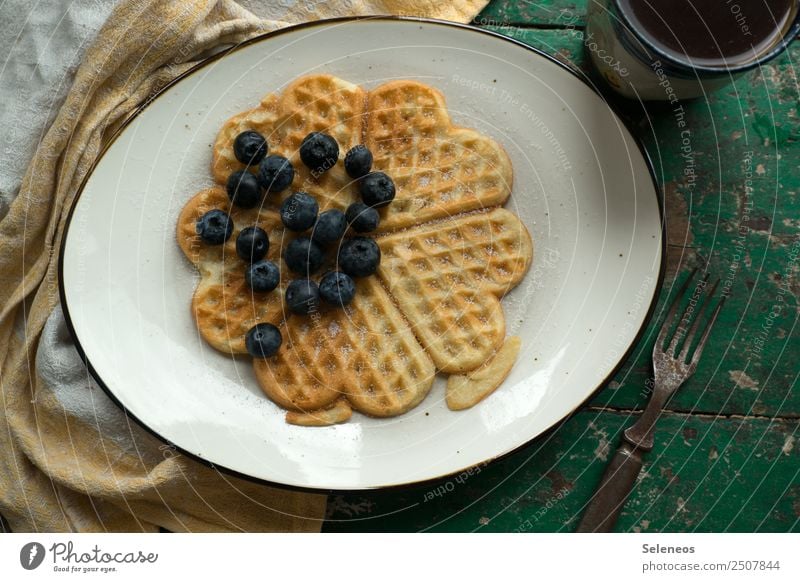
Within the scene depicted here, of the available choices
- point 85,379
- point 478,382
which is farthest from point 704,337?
point 85,379

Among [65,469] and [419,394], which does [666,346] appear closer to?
[419,394]

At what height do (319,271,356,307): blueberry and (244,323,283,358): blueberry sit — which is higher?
(319,271,356,307): blueberry

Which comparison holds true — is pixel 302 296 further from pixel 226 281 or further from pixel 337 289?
pixel 226 281

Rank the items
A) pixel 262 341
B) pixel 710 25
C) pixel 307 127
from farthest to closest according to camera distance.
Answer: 1. pixel 307 127
2. pixel 262 341
3. pixel 710 25

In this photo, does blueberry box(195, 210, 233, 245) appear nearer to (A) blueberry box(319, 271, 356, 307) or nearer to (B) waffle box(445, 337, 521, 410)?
(A) blueberry box(319, 271, 356, 307)

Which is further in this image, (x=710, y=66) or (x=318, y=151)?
(x=318, y=151)

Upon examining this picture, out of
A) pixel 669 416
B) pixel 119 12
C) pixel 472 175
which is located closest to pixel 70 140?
pixel 119 12

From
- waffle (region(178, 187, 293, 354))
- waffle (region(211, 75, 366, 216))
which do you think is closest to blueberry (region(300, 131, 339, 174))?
waffle (region(211, 75, 366, 216))

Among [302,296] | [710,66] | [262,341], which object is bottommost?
[262,341]
